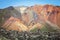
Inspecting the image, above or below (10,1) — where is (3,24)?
below

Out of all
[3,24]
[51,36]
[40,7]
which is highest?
[40,7]

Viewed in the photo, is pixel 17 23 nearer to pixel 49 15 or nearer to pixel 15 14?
pixel 15 14

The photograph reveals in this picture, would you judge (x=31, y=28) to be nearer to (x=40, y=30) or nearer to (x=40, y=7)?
(x=40, y=30)

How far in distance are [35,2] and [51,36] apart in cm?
148

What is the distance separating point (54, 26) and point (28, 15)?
110cm

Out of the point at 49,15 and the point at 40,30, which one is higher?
the point at 49,15

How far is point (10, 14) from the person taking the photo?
8.70 metres

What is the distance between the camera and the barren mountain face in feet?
28.2

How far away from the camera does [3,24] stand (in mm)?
8633

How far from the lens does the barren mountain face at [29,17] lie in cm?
860

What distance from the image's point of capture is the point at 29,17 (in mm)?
8680

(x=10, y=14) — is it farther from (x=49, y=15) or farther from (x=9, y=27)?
(x=49, y=15)

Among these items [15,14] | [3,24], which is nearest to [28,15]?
[15,14]

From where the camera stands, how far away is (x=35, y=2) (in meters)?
8.76
